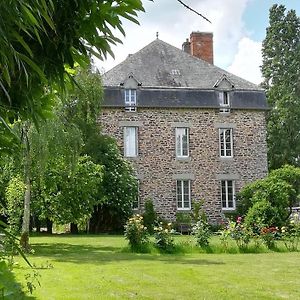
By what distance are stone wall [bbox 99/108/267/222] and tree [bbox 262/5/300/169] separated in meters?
8.78

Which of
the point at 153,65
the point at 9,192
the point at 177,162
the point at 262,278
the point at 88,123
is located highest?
the point at 153,65

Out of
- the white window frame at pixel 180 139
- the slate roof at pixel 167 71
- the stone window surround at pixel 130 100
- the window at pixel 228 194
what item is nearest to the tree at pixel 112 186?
the stone window surround at pixel 130 100

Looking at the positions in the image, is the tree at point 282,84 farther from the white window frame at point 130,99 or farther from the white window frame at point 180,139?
the white window frame at point 130,99

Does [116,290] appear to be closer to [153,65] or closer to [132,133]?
[132,133]

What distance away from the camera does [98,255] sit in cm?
1370

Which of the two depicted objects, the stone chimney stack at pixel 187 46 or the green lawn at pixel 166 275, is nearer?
the green lawn at pixel 166 275

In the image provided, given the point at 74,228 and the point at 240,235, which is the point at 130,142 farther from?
the point at 240,235

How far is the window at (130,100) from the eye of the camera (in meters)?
26.5

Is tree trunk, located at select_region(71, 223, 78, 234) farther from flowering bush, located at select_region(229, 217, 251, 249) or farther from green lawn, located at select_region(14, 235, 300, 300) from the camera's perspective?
flowering bush, located at select_region(229, 217, 251, 249)

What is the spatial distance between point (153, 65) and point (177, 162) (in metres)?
5.42

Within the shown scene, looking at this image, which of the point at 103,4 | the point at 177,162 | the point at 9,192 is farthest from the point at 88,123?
the point at 103,4

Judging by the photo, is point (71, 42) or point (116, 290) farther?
point (116, 290)

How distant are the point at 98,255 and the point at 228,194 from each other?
14.3 m

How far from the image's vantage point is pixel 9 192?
15.5 meters
